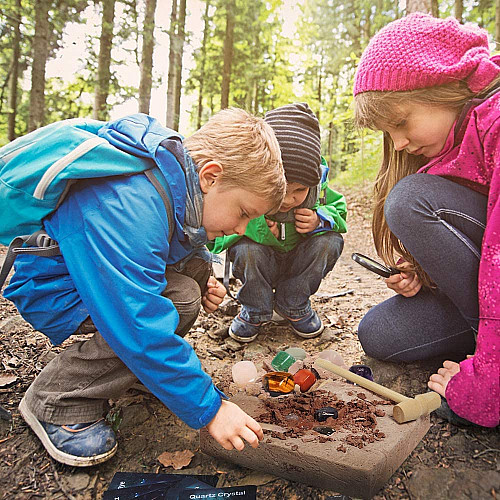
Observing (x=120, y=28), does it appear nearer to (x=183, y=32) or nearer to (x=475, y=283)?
(x=183, y=32)

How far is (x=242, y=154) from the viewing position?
171 centimetres

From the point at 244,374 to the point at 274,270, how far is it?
864mm

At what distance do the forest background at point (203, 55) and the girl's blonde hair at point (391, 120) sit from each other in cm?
28

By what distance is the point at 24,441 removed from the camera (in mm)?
1667

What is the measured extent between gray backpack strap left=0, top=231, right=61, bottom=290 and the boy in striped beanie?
4.06 ft

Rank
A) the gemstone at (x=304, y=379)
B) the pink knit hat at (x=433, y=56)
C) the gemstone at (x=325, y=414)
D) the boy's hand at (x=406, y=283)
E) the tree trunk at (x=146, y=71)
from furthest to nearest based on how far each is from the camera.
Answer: the tree trunk at (x=146, y=71) < the boy's hand at (x=406, y=283) < the gemstone at (x=304, y=379) < the pink knit hat at (x=433, y=56) < the gemstone at (x=325, y=414)

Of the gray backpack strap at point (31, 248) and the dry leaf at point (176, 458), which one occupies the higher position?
the gray backpack strap at point (31, 248)

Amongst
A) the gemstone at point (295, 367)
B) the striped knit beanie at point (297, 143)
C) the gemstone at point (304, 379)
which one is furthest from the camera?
the striped knit beanie at point (297, 143)

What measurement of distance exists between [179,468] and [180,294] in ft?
2.14

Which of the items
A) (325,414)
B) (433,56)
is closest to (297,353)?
(325,414)

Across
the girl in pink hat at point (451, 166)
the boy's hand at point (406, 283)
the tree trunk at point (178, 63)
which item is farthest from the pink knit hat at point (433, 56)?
the tree trunk at point (178, 63)

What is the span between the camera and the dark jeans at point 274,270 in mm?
2740

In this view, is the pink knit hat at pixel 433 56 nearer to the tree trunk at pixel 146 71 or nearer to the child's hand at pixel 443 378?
the child's hand at pixel 443 378

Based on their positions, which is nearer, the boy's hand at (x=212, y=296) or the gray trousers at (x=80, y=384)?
the gray trousers at (x=80, y=384)
